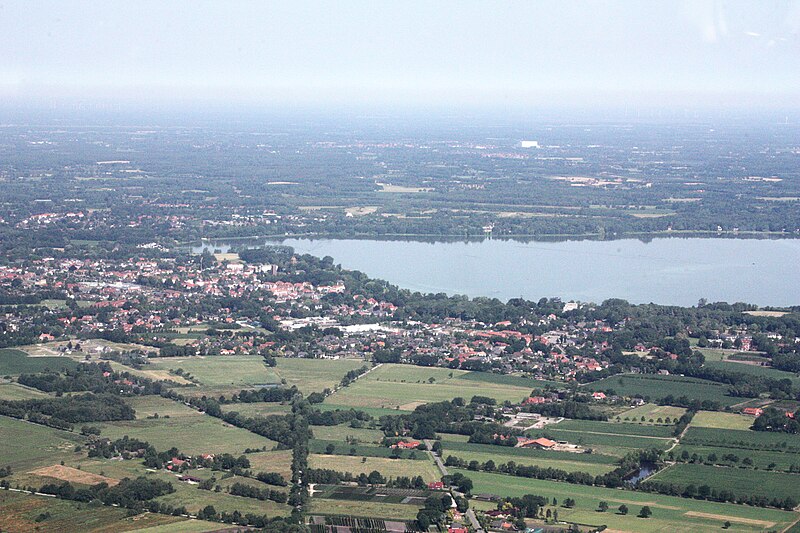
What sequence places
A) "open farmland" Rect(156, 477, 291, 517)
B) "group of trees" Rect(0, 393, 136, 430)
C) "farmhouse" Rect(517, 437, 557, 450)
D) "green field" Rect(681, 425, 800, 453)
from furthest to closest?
1. "group of trees" Rect(0, 393, 136, 430)
2. "farmhouse" Rect(517, 437, 557, 450)
3. "green field" Rect(681, 425, 800, 453)
4. "open farmland" Rect(156, 477, 291, 517)

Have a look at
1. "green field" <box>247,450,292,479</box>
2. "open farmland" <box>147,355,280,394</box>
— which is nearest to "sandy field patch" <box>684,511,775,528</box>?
"green field" <box>247,450,292,479</box>

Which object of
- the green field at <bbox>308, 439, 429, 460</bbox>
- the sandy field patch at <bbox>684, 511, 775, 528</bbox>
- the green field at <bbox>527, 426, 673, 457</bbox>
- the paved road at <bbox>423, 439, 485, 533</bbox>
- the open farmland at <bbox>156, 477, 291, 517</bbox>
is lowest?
the open farmland at <bbox>156, 477, 291, 517</bbox>

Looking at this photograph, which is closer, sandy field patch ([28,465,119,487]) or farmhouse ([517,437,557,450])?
sandy field patch ([28,465,119,487])

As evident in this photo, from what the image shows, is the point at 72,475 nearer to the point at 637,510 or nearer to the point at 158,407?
the point at 158,407

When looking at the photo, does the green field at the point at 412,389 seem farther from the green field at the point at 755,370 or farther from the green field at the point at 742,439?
the green field at the point at 755,370

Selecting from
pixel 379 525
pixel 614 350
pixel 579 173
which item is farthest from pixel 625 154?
pixel 379 525

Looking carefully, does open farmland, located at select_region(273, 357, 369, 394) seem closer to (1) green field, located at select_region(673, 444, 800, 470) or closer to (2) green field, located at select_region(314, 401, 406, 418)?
(2) green field, located at select_region(314, 401, 406, 418)
